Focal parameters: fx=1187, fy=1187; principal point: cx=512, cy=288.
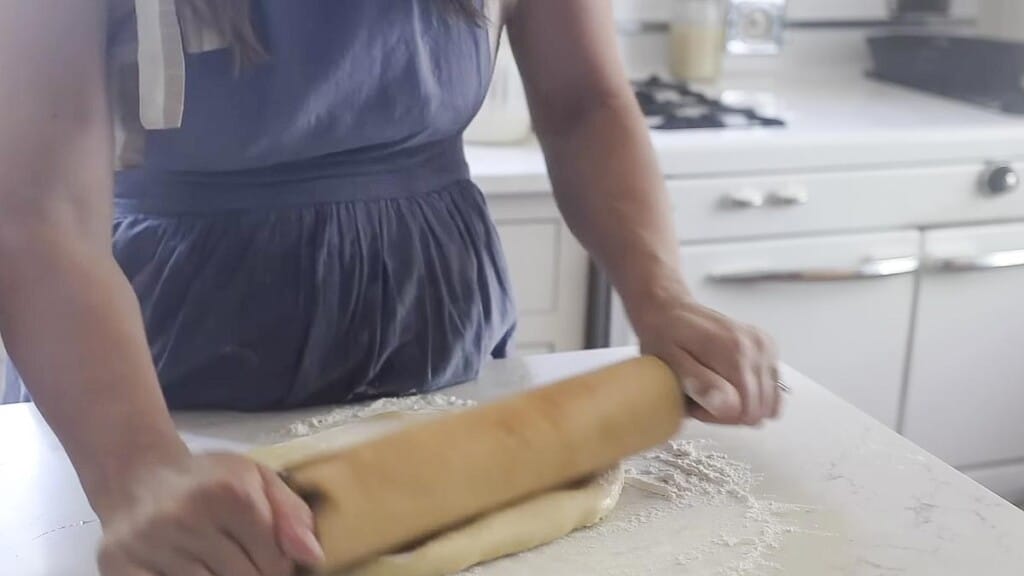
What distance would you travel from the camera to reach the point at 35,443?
2.51 ft

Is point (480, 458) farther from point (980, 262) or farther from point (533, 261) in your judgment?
point (980, 262)

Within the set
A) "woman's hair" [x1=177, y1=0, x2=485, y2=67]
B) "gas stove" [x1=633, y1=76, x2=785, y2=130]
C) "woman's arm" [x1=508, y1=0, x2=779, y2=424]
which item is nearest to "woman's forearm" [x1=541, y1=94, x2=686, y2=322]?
"woman's arm" [x1=508, y1=0, x2=779, y2=424]

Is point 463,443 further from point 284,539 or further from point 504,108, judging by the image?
point 504,108

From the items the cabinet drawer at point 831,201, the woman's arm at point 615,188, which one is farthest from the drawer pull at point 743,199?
the woman's arm at point 615,188

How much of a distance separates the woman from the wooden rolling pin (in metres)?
0.03

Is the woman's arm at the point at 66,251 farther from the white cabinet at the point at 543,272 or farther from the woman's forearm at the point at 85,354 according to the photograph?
the white cabinet at the point at 543,272

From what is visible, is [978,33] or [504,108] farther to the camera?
[978,33]

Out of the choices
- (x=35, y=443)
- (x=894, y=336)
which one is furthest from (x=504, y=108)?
(x=35, y=443)

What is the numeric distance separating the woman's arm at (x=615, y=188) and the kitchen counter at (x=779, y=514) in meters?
0.06

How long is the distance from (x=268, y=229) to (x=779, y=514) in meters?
0.38

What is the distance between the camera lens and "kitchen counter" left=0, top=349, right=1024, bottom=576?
0.63 metres

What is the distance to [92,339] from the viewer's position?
580 millimetres

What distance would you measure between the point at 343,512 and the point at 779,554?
241 millimetres

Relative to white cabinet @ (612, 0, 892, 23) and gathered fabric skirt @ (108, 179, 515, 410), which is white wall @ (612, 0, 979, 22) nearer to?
white cabinet @ (612, 0, 892, 23)
